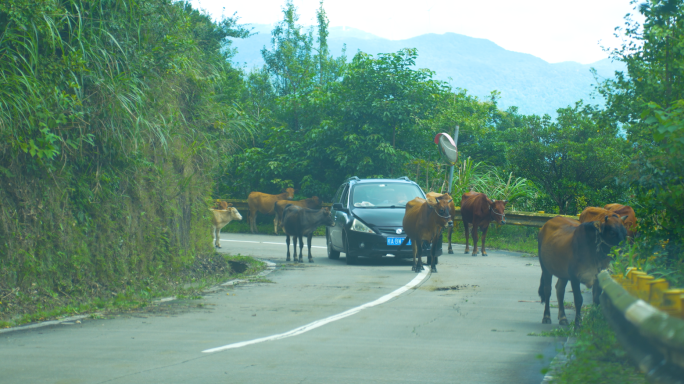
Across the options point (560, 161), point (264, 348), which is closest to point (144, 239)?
point (264, 348)

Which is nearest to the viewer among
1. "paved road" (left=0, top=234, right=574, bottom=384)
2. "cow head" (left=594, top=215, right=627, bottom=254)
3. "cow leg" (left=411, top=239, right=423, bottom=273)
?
"paved road" (left=0, top=234, right=574, bottom=384)

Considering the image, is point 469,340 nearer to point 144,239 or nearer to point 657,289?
point 657,289

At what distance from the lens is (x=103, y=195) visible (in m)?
9.95

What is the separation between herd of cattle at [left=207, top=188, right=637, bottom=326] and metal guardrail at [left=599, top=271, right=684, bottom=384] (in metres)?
3.69

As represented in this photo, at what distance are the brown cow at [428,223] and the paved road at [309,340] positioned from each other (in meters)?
2.04

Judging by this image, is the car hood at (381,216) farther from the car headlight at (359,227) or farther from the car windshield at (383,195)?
the car windshield at (383,195)

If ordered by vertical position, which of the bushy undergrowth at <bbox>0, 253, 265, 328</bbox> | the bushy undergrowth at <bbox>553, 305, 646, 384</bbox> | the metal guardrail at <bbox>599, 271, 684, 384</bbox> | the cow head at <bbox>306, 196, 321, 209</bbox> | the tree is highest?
the tree

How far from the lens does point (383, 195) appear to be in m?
16.7

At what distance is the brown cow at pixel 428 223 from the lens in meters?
14.0

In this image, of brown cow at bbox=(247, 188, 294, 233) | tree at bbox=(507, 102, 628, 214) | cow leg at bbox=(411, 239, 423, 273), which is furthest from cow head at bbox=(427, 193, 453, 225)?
brown cow at bbox=(247, 188, 294, 233)

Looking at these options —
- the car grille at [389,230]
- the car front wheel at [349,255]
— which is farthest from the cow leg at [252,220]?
the car grille at [389,230]

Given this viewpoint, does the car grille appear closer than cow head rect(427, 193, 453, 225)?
No

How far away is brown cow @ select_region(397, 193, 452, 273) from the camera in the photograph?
45.8 ft

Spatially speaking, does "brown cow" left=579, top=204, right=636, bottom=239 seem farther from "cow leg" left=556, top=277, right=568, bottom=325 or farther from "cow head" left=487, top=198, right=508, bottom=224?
"cow head" left=487, top=198, right=508, bottom=224
